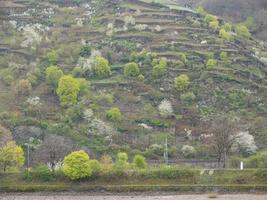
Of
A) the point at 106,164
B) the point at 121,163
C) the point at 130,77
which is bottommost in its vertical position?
the point at 106,164

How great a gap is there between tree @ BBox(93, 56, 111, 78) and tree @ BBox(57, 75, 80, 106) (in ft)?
35.8

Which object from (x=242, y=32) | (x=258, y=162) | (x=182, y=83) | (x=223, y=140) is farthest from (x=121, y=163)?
(x=242, y=32)

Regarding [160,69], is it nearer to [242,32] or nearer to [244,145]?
[244,145]

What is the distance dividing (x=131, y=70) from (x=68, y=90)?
14155 millimetres

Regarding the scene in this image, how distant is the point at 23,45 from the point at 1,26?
1206cm

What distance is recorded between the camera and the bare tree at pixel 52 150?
3305 inches

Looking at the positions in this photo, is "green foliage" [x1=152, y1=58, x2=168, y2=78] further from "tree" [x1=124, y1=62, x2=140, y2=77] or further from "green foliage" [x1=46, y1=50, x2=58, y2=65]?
"green foliage" [x1=46, y1=50, x2=58, y2=65]

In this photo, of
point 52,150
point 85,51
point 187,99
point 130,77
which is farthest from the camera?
point 85,51

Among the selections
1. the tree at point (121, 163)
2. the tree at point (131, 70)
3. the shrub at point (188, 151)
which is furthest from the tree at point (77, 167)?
the tree at point (131, 70)

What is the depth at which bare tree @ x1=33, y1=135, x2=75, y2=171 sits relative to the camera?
275 feet

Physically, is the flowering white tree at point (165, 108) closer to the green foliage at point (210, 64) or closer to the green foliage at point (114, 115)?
the green foliage at point (114, 115)

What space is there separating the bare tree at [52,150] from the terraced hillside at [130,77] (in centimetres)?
108

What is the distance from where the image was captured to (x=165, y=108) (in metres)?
101

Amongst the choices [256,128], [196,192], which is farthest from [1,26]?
[196,192]
